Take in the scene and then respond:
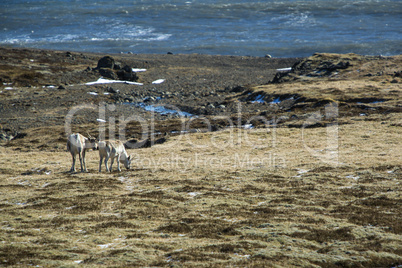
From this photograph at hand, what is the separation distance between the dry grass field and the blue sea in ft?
255

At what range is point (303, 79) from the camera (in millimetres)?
62375

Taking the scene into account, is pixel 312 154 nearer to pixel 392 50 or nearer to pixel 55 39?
pixel 392 50

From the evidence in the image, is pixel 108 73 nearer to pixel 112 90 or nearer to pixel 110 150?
pixel 112 90

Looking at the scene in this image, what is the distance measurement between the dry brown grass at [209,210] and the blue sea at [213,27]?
86.2 metres

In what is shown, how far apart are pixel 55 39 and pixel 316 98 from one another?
106040mm

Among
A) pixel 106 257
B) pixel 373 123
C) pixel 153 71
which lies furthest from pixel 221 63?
pixel 106 257

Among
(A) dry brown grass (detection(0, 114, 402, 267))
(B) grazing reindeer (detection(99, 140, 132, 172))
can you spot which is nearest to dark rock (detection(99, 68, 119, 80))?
(A) dry brown grass (detection(0, 114, 402, 267))

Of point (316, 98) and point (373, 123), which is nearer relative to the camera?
point (373, 123)

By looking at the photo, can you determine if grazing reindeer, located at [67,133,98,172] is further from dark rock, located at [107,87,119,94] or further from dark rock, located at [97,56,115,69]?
dark rock, located at [97,56,115,69]

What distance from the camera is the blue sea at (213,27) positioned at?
115 metres

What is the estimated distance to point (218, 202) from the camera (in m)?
17.0

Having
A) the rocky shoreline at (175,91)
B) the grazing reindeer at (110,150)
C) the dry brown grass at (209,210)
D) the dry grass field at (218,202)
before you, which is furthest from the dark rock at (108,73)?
the grazing reindeer at (110,150)

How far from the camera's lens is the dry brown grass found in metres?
10.9

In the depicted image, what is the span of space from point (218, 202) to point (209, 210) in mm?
1265
